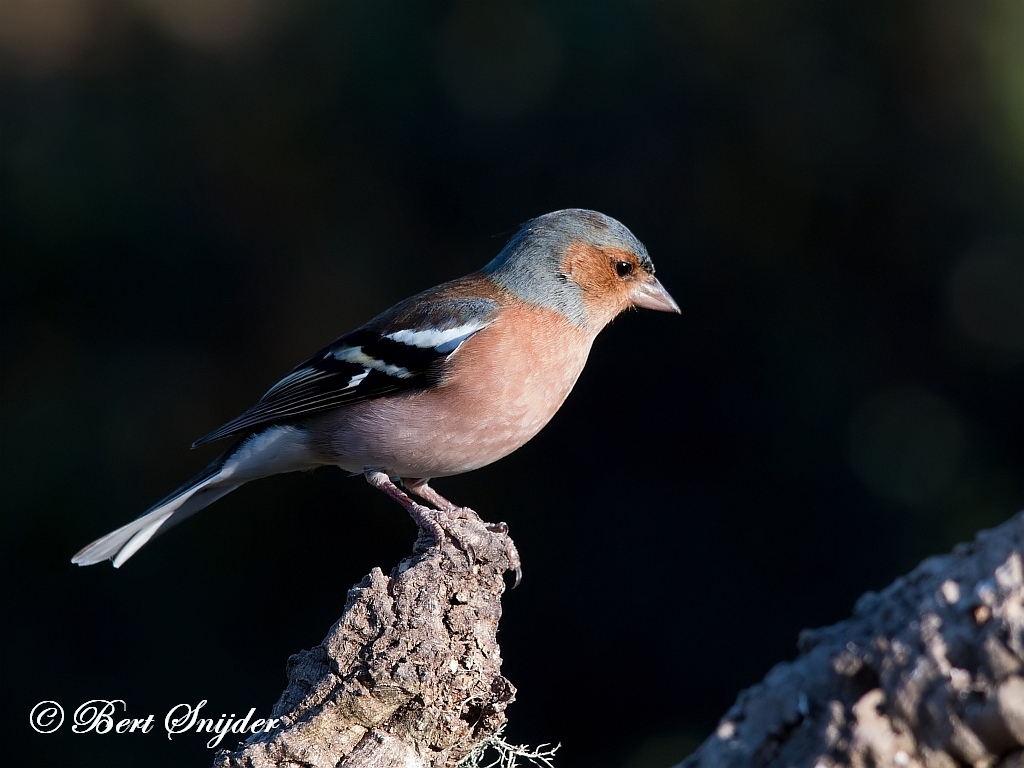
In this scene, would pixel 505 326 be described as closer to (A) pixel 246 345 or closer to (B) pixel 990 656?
(B) pixel 990 656

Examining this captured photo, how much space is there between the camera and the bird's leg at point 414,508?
3.27 metres

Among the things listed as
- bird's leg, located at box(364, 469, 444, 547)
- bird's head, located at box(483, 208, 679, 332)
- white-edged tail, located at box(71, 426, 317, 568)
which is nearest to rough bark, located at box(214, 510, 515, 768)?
bird's leg, located at box(364, 469, 444, 547)

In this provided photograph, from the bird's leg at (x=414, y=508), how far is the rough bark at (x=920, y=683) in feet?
4.31

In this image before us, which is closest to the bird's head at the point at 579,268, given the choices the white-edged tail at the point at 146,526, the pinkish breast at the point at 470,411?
the pinkish breast at the point at 470,411

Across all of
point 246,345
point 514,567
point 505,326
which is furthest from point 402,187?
point 514,567

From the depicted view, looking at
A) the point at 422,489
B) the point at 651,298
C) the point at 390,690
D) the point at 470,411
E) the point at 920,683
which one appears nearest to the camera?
the point at 920,683

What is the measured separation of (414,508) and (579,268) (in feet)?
4.65

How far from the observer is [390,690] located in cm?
244

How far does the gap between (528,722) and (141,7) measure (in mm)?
6740

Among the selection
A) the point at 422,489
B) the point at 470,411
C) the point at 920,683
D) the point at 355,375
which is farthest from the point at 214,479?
the point at 920,683

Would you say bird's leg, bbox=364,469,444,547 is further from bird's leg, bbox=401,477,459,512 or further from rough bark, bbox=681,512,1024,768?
rough bark, bbox=681,512,1024,768

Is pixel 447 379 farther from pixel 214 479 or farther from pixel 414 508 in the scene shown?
pixel 214 479

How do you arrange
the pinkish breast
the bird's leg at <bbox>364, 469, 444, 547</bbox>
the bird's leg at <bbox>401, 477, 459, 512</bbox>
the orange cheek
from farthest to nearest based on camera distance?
1. the orange cheek
2. the bird's leg at <bbox>401, 477, 459, 512</bbox>
3. the pinkish breast
4. the bird's leg at <bbox>364, 469, 444, 547</bbox>

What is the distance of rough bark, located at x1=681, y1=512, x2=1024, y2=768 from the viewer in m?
1.69
